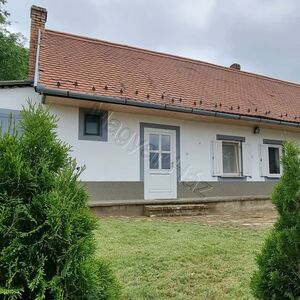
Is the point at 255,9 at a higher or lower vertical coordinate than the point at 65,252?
higher

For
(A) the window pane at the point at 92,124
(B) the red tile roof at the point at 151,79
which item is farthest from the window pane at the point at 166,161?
(A) the window pane at the point at 92,124

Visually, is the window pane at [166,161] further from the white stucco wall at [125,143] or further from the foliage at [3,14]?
the foliage at [3,14]

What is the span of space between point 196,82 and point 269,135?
3189 mm

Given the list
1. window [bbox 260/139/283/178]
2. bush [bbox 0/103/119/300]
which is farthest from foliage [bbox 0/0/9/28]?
bush [bbox 0/103/119/300]

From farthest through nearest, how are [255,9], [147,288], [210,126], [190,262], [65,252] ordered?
[255,9]
[210,126]
[190,262]
[147,288]
[65,252]

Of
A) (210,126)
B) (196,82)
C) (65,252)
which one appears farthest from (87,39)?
(65,252)

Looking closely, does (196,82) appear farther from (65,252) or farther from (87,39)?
(65,252)

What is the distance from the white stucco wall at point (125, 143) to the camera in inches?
322

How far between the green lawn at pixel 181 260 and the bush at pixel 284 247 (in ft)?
2.94

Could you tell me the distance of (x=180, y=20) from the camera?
15953mm

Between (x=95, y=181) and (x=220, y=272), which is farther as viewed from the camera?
(x=95, y=181)

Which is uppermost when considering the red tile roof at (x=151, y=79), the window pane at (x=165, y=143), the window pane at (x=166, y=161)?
the red tile roof at (x=151, y=79)

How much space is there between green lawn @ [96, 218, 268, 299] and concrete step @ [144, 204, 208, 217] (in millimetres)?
2392

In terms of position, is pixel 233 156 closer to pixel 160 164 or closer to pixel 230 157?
pixel 230 157
